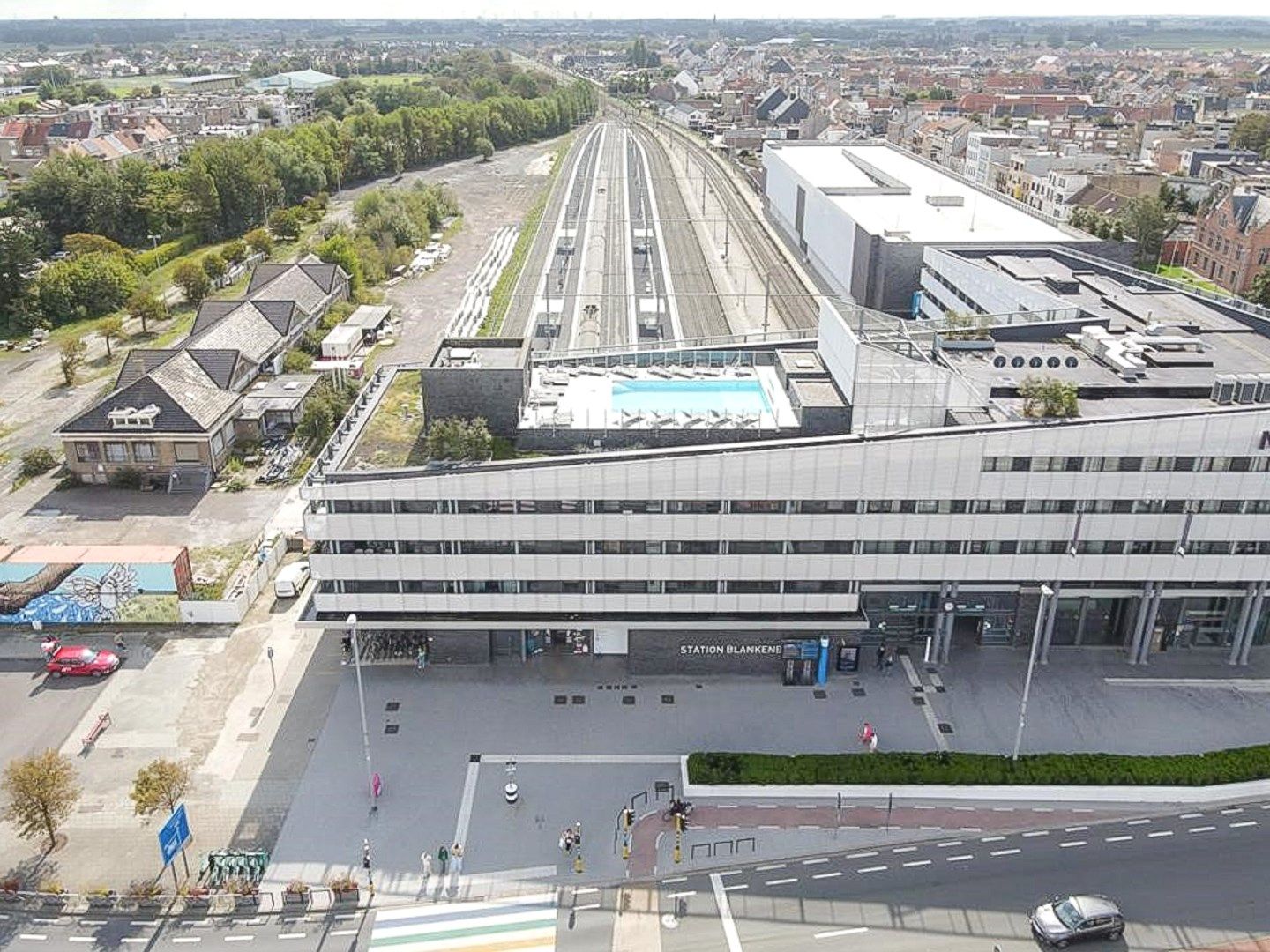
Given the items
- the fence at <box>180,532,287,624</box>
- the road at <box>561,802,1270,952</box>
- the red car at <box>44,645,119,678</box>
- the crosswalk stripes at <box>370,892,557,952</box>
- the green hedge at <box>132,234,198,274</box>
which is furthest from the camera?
the green hedge at <box>132,234,198,274</box>

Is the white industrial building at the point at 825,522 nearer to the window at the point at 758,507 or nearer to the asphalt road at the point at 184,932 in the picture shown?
the window at the point at 758,507

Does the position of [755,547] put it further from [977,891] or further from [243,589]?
[243,589]

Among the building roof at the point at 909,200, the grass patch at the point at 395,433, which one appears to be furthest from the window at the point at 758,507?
the building roof at the point at 909,200

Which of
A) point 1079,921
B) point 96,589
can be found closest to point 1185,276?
point 1079,921

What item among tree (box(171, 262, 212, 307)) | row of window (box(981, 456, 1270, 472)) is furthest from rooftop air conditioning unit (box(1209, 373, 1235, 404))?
tree (box(171, 262, 212, 307))

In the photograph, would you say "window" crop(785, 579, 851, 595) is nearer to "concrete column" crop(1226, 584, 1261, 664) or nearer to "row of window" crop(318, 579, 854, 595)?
"row of window" crop(318, 579, 854, 595)

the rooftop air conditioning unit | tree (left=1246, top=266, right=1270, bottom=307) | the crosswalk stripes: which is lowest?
the crosswalk stripes
